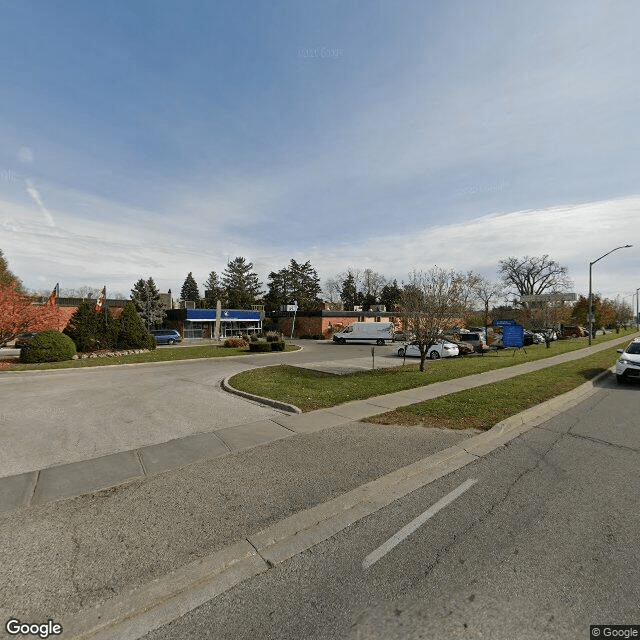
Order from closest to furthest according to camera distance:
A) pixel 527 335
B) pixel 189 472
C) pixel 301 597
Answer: pixel 301 597 → pixel 189 472 → pixel 527 335

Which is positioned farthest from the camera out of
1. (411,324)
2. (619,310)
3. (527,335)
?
(619,310)

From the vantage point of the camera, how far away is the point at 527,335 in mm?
36531

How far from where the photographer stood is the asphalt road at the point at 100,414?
18.9 ft

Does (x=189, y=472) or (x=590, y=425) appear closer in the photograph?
(x=189, y=472)

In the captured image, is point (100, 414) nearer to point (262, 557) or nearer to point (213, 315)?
point (262, 557)

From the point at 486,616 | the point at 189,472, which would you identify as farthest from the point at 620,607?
the point at 189,472

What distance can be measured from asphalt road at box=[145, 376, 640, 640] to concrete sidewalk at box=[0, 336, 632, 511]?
2.81 meters

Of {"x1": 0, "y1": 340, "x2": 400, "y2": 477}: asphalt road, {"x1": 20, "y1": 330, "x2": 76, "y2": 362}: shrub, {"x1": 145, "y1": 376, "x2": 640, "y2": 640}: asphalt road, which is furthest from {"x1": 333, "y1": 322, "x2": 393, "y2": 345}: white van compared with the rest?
{"x1": 145, "y1": 376, "x2": 640, "y2": 640}: asphalt road

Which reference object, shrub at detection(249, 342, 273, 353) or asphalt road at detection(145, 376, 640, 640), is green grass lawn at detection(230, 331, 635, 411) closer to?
asphalt road at detection(145, 376, 640, 640)

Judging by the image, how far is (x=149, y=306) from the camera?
39344 millimetres

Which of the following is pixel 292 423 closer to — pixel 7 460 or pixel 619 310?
pixel 7 460

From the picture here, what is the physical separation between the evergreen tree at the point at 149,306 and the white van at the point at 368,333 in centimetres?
2223

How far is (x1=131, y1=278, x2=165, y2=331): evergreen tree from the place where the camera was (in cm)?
3919

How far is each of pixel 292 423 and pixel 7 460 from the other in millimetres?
4738
